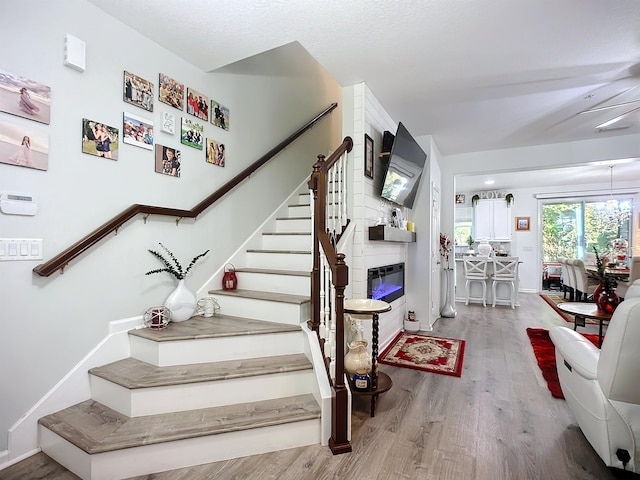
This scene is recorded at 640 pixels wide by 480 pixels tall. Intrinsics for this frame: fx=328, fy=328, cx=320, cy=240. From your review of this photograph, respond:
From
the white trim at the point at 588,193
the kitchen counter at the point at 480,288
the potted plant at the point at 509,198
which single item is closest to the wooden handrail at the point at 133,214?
the kitchen counter at the point at 480,288

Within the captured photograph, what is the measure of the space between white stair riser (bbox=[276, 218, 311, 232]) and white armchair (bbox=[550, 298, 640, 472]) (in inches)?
95.8

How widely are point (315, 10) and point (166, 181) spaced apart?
5.09 feet

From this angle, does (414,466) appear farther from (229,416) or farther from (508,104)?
(508,104)

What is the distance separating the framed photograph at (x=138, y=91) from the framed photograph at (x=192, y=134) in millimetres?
276

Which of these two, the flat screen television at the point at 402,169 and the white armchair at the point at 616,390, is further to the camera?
the flat screen television at the point at 402,169

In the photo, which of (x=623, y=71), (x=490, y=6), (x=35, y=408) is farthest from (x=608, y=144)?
(x=35, y=408)

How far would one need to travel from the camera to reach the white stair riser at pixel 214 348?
2049 millimetres


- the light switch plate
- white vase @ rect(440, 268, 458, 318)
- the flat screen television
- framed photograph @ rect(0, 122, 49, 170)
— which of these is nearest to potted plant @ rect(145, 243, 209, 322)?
the light switch plate

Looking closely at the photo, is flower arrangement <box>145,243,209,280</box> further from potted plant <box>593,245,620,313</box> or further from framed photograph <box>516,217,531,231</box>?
framed photograph <box>516,217,531,231</box>

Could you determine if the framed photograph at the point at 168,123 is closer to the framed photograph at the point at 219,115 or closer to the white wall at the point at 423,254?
the framed photograph at the point at 219,115

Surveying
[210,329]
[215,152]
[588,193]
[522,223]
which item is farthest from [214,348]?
[588,193]

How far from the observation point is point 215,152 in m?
2.83

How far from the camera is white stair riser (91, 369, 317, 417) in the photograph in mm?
1804

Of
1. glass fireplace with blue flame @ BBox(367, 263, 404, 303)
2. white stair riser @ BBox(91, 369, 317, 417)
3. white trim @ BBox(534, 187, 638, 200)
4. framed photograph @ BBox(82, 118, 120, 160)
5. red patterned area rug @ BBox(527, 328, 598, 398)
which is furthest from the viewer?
white trim @ BBox(534, 187, 638, 200)
